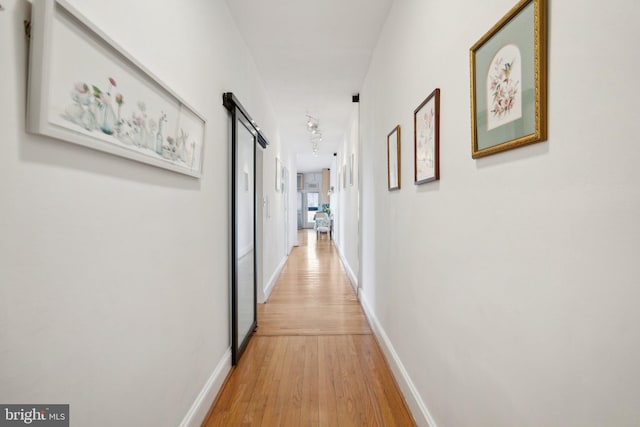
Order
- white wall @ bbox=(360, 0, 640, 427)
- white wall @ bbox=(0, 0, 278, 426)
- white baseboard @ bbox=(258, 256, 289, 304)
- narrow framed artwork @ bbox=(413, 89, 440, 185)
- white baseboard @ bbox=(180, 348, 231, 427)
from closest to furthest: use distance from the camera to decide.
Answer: white wall @ bbox=(360, 0, 640, 427), white wall @ bbox=(0, 0, 278, 426), narrow framed artwork @ bbox=(413, 89, 440, 185), white baseboard @ bbox=(180, 348, 231, 427), white baseboard @ bbox=(258, 256, 289, 304)

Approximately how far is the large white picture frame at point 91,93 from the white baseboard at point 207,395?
133cm

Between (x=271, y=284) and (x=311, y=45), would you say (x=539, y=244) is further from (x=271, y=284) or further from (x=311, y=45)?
(x=271, y=284)

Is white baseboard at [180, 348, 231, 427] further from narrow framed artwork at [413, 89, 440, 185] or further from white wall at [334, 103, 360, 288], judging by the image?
white wall at [334, 103, 360, 288]

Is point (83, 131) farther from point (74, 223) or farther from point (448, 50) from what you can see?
point (448, 50)

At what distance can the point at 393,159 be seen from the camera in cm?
239

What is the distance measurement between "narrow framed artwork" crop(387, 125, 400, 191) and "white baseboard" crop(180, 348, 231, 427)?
1786 millimetres

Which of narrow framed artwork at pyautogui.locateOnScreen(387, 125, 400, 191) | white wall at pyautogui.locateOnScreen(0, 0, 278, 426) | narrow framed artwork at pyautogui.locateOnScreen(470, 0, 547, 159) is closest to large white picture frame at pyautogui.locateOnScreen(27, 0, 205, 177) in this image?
white wall at pyautogui.locateOnScreen(0, 0, 278, 426)

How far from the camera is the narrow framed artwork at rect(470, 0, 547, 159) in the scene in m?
0.83

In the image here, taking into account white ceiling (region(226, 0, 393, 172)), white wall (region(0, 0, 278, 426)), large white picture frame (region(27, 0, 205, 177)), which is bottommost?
white wall (region(0, 0, 278, 426))

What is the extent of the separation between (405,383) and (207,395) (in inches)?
49.1

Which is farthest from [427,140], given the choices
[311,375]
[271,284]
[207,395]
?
[271,284]

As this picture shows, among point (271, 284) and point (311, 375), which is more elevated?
point (271, 284)

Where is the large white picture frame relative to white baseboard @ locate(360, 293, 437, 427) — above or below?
above

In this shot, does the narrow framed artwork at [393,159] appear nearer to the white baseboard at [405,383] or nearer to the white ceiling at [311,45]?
the white ceiling at [311,45]
